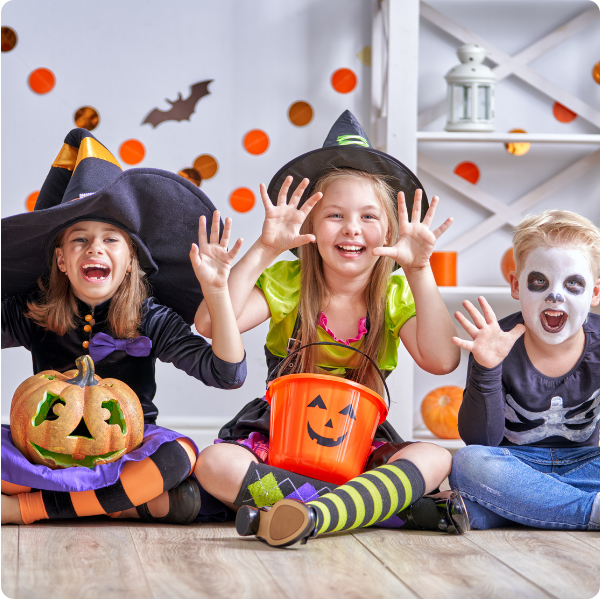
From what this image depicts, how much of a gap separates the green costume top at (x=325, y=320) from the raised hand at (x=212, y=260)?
233mm

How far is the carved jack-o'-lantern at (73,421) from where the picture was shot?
1.18 meters

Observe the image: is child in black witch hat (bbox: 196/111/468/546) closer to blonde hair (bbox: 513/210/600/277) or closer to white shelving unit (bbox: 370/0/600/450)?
blonde hair (bbox: 513/210/600/277)

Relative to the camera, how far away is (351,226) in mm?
1452

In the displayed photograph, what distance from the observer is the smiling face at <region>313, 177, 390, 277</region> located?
1.46 metres

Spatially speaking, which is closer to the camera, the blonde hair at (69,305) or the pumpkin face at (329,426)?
the pumpkin face at (329,426)

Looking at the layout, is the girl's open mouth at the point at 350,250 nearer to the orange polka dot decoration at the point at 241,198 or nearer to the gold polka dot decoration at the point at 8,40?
the orange polka dot decoration at the point at 241,198

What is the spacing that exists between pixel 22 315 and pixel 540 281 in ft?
3.38

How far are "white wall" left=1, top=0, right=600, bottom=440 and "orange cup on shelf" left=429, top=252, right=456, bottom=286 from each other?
8.5 inches

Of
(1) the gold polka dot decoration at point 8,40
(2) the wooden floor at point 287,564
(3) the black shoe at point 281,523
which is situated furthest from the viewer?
(1) the gold polka dot decoration at point 8,40

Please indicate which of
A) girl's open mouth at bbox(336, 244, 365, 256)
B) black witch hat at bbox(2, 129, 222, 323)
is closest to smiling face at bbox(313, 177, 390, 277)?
girl's open mouth at bbox(336, 244, 365, 256)

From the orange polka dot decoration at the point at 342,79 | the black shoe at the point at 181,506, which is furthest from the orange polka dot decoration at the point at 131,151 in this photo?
the black shoe at the point at 181,506

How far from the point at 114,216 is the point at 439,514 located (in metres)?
0.82

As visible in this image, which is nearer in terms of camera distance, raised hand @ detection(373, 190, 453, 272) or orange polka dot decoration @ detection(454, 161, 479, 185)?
raised hand @ detection(373, 190, 453, 272)

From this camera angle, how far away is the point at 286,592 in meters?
0.90
